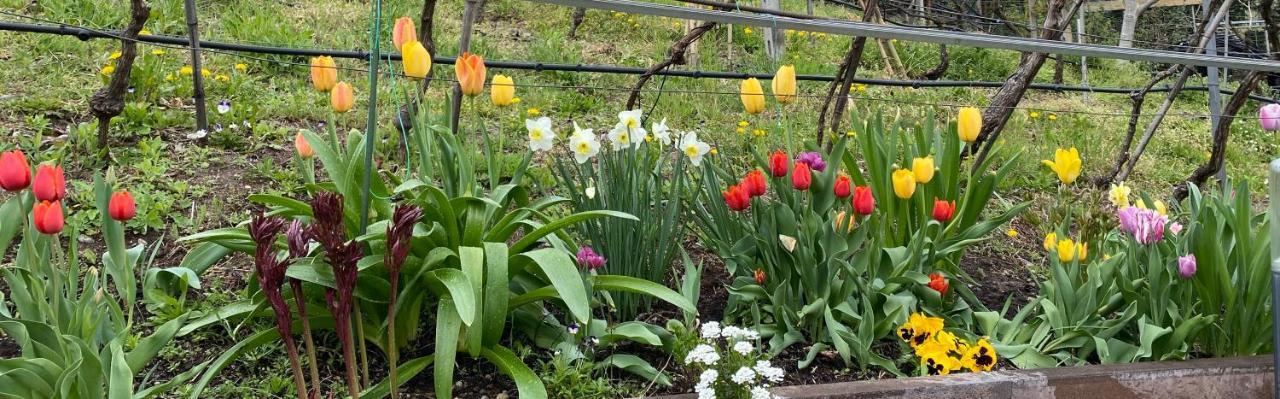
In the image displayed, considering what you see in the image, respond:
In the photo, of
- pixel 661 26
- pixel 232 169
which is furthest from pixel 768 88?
pixel 232 169

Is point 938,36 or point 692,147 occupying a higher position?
point 938,36

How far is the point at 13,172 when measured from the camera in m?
1.61

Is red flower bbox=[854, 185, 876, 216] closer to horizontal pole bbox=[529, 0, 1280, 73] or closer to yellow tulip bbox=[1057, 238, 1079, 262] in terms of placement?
horizontal pole bbox=[529, 0, 1280, 73]

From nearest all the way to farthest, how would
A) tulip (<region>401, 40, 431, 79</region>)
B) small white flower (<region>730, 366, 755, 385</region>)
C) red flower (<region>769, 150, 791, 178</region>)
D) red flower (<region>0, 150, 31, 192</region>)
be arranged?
red flower (<region>0, 150, 31, 192</region>)
small white flower (<region>730, 366, 755, 385</region>)
tulip (<region>401, 40, 431, 79</region>)
red flower (<region>769, 150, 791, 178</region>)

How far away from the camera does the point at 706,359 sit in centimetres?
182

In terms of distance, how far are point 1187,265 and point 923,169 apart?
23.8 inches

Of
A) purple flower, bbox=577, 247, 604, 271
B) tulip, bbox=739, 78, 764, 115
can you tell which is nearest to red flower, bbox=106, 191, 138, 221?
purple flower, bbox=577, 247, 604, 271

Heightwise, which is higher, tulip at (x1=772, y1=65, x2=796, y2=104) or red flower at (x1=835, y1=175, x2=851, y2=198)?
tulip at (x1=772, y1=65, x2=796, y2=104)

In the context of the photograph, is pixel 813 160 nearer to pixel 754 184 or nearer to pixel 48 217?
pixel 754 184

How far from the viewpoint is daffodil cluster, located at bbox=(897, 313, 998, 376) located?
2.17 meters

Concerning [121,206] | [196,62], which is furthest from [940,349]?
[196,62]

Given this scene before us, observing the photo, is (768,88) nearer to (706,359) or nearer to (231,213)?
(231,213)

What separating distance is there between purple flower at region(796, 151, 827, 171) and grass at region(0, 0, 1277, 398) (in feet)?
0.58

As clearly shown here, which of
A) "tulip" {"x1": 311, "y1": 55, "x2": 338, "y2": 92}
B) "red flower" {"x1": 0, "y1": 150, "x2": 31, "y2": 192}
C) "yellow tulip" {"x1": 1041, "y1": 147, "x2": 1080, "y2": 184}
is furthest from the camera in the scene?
"yellow tulip" {"x1": 1041, "y1": 147, "x2": 1080, "y2": 184}
